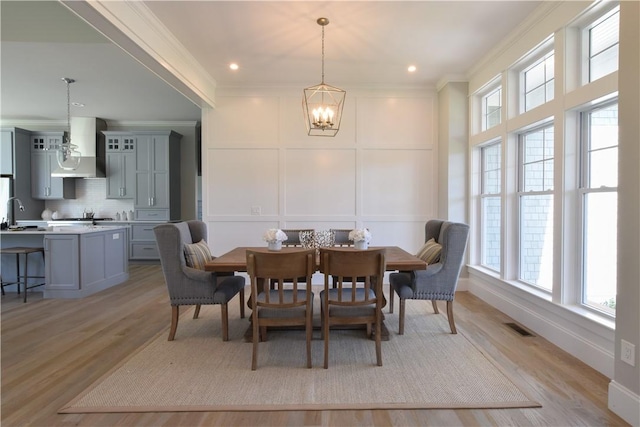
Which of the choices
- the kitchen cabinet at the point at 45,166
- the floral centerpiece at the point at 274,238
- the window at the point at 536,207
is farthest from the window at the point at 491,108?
the kitchen cabinet at the point at 45,166

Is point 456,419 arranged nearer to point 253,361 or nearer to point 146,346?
point 253,361

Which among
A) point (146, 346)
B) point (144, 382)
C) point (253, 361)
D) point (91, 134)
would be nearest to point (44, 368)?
point (146, 346)

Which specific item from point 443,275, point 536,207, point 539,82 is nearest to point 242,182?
point 443,275

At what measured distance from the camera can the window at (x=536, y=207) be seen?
3101 mm

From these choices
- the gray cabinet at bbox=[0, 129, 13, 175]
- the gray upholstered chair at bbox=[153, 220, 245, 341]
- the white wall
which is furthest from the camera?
the gray cabinet at bbox=[0, 129, 13, 175]

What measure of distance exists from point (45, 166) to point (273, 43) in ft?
20.6

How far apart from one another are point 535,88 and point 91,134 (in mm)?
7712

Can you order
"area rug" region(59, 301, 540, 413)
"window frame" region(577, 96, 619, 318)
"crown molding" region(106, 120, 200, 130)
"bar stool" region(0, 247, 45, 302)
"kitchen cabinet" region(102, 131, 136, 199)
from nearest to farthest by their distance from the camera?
"area rug" region(59, 301, 540, 413), "window frame" region(577, 96, 619, 318), "bar stool" region(0, 247, 45, 302), "kitchen cabinet" region(102, 131, 136, 199), "crown molding" region(106, 120, 200, 130)

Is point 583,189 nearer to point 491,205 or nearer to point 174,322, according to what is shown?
point 491,205

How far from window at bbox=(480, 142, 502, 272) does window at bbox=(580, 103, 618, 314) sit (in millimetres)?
1222

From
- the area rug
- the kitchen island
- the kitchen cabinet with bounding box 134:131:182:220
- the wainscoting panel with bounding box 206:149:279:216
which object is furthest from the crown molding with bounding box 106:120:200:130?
the area rug

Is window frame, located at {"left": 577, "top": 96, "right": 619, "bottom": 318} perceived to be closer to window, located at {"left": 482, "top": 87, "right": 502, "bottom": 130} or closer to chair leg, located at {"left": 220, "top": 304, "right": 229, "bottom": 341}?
window, located at {"left": 482, "top": 87, "right": 502, "bottom": 130}

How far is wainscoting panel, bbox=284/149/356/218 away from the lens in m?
4.81

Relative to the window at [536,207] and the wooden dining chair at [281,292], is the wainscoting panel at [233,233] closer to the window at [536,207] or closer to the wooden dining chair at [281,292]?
the wooden dining chair at [281,292]
